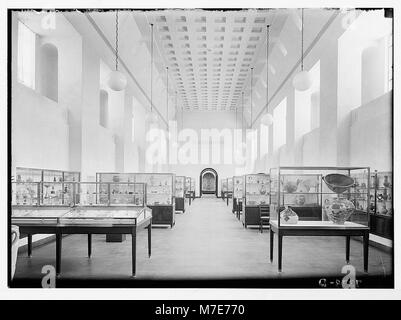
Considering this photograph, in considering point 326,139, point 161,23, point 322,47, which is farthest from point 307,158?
point 161,23

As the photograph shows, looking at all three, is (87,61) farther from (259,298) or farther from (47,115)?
(259,298)

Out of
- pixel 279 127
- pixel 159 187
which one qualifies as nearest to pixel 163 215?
pixel 159 187

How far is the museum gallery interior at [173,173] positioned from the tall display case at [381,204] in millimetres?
37

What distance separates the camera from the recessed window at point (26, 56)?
824 centimetres

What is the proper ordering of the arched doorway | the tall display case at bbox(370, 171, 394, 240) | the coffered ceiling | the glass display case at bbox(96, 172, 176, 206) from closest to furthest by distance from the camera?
the tall display case at bbox(370, 171, 394, 240)
the coffered ceiling
the glass display case at bbox(96, 172, 176, 206)
the arched doorway

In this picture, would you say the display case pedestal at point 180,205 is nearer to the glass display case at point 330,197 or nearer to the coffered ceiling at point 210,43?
the glass display case at point 330,197

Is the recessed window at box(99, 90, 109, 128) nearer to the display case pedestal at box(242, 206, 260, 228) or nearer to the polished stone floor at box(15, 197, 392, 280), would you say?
the polished stone floor at box(15, 197, 392, 280)

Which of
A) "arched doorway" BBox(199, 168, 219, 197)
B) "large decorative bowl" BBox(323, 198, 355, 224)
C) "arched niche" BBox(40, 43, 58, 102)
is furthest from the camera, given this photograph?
"arched doorway" BBox(199, 168, 219, 197)

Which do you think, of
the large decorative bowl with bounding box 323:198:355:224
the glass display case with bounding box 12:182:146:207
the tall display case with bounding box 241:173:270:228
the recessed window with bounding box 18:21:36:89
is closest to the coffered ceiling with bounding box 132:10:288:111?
the recessed window with bounding box 18:21:36:89

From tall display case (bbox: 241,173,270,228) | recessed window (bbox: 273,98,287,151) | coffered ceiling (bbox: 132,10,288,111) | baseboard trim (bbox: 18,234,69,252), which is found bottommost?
baseboard trim (bbox: 18,234,69,252)

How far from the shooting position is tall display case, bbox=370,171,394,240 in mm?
6906
